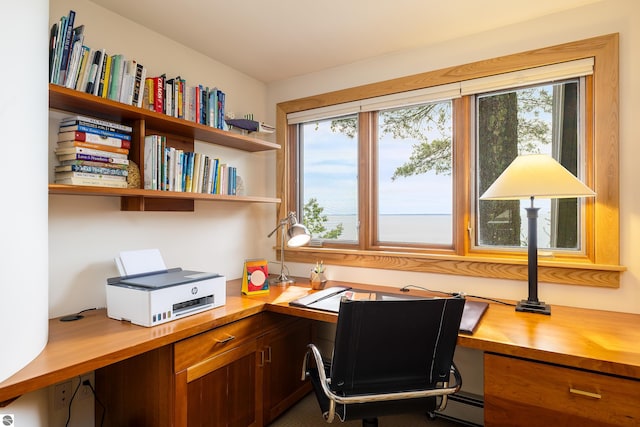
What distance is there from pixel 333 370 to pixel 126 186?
4.37 feet

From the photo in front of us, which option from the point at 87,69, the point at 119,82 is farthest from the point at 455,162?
the point at 87,69

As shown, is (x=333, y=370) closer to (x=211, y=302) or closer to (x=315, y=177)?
(x=211, y=302)

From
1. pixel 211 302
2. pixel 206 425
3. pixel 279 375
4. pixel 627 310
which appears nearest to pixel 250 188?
pixel 211 302

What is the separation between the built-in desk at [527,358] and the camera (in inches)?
46.8

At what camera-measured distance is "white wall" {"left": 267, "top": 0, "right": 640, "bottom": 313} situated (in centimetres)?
175

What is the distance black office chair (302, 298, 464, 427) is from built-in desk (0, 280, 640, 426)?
0.18 metres

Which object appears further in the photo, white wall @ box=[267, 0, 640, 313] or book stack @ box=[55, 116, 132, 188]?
white wall @ box=[267, 0, 640, 313]

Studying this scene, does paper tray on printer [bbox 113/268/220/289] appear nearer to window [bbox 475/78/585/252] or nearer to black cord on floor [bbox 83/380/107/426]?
black cord on floor [bbox 83/380/107/426]

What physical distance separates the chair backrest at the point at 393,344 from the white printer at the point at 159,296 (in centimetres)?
81

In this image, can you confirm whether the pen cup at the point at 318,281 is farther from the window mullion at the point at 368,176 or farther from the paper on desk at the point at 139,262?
the paper on desk at the point at 139,262

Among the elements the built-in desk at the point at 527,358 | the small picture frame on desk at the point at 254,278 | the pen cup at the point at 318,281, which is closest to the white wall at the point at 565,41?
the built-in desk at the point at 527,358

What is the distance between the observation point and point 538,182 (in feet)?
5.39

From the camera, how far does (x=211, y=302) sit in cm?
185

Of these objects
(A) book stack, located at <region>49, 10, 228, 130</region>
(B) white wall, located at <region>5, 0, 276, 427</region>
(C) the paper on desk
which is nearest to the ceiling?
(B) white wall, located at <region>5, 0, 276, 427</region>
